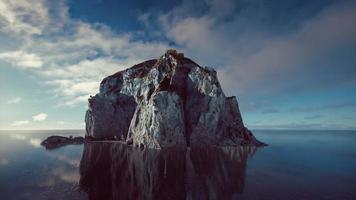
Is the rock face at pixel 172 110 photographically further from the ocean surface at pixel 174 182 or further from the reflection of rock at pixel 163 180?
the ocean surface at pixel 174 182

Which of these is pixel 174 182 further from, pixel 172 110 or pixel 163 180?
pixel 172 110

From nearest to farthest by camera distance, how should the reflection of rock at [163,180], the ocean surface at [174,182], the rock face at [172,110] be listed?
the reflection of rock at [163,180] → the ocean surface at [174,182] → the rock face at [172,110]

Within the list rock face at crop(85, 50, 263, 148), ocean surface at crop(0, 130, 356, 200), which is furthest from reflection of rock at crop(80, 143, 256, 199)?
rock face at crop(85, 50, 263, 148)

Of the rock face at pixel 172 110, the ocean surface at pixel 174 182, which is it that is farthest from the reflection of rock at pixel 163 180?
the rock face at pixel 172 110

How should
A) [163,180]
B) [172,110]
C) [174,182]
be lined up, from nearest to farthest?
[174,182] → [163,180] → [172,110]

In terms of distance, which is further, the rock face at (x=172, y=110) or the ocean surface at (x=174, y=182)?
the rock face at (x=172, y=110)

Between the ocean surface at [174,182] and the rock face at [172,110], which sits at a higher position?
the rock face at [172,110]

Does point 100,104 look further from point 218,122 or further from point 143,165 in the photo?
point 143,165

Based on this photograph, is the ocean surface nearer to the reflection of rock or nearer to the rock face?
the reflection of rock

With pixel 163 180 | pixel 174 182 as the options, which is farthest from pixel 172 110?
pixel 174 182
